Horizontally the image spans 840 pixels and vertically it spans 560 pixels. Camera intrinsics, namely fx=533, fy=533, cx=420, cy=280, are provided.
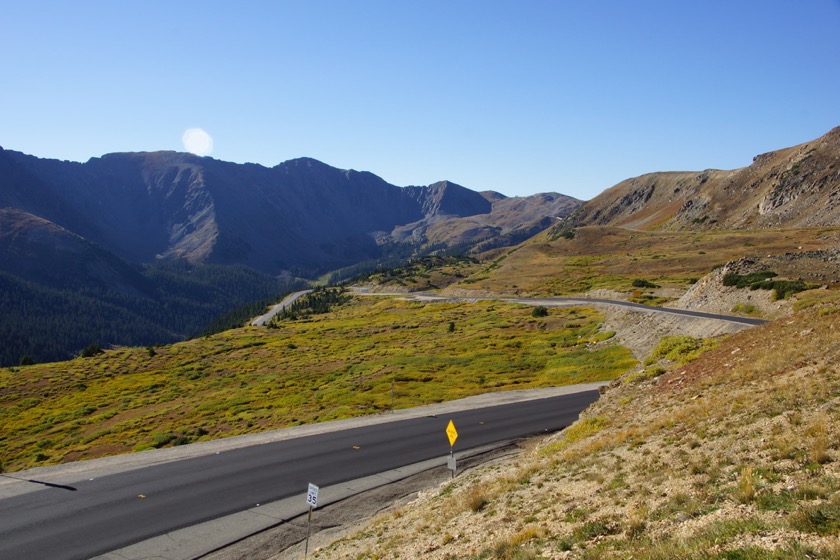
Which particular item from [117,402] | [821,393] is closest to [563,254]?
[117,402]

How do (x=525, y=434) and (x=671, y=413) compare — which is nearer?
(x=671, y=413)

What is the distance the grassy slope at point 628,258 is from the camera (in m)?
108

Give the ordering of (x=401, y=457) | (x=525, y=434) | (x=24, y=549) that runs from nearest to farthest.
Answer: (x=24, y=549)
(x=401, y=457)
(x=525, y=434)

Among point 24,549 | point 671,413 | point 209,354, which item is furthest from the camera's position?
point 209,354

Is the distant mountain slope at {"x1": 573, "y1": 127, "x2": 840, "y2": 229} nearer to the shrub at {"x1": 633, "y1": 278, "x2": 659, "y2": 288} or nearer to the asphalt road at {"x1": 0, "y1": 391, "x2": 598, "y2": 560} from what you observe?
the shrub at {"x1": 633, "y1": 278, "x2": 659, "y2": 288}

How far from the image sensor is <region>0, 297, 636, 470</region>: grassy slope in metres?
47.0

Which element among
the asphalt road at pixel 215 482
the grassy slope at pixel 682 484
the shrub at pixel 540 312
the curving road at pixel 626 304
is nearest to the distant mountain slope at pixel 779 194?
the curving road at pixel 626 304

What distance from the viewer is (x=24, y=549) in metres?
17.8

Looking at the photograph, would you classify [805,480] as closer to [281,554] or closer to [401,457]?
[281,554]

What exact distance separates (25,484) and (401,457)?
17.2 meters

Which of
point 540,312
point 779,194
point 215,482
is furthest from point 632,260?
point 215,482

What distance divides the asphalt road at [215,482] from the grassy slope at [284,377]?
34.2 feet

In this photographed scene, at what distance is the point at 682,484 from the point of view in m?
12.4

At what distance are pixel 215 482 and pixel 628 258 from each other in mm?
129250
